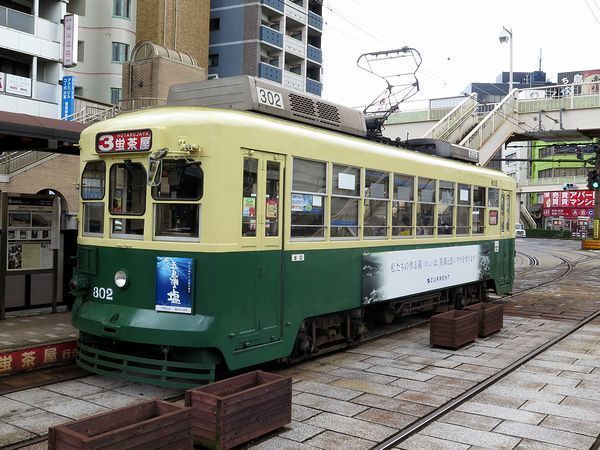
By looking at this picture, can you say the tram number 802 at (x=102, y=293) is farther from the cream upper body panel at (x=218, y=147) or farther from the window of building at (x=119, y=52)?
the window of building at (x=119, y=52)

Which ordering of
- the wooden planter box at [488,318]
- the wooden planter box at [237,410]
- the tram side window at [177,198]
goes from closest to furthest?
the wooden planter box at [237,410], the tram side window at [177,198], the wooden planter box at [488,318]

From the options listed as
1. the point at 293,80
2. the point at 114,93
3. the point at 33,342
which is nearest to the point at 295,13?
the point at 293,80

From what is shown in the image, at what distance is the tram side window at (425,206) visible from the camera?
973 cm

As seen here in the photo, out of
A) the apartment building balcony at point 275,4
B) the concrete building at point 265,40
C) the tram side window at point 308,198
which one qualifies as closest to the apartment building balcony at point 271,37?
the concrete building at point 265,40

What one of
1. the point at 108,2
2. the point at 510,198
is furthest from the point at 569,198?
the point at 510,198

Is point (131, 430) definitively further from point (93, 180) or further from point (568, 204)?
point (568, 204)

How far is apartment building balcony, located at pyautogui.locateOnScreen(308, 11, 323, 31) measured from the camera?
4294 centimetres

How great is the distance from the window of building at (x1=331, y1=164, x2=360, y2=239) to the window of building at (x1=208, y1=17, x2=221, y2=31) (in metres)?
34.9

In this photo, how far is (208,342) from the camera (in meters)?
6.00

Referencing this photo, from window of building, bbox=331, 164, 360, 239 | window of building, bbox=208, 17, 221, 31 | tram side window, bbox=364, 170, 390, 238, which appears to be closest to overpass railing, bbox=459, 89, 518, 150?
tram side window, bbox=364, 170, 390, 238

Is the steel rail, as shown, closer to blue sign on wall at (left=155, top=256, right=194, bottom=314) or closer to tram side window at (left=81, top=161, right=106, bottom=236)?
blue sign on wall at (left=155, top=256, right=194, bottom=314)

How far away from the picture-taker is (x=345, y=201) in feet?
26.0

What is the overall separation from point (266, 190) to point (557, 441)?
3696 mm

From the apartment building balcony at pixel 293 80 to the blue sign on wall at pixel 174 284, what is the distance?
116 feet
